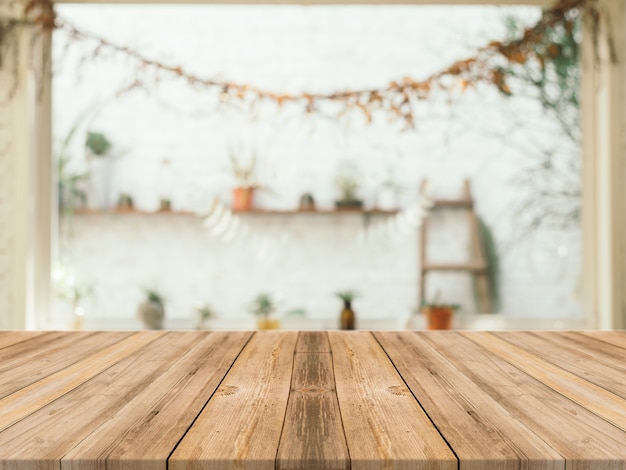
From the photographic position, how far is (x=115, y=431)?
0.84 m

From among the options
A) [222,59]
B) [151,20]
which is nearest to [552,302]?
[222,59]

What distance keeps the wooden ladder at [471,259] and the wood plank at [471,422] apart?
7.72ft

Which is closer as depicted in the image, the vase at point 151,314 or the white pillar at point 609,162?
the white pillar at point 609,162

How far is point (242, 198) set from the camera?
3639 millimetres

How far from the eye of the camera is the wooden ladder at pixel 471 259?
11.9ft

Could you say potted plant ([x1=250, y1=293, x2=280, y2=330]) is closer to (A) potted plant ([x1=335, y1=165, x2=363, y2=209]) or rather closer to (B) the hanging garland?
(A) potted plant ([x1=335, y1=165, x2=363, y2=209])

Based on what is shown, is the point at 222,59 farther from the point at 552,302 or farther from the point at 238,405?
the point at 238,405

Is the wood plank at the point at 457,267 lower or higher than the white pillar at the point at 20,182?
lower

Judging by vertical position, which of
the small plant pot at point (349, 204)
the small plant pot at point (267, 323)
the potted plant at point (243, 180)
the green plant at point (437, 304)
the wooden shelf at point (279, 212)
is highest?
the potted plant at point (243, 180)

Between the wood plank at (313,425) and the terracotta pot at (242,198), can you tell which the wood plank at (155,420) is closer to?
the wood plank at (313,425)

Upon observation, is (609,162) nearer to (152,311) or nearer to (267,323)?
(267,323)

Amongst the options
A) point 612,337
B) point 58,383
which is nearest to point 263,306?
point 612,337

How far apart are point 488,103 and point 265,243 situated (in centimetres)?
148

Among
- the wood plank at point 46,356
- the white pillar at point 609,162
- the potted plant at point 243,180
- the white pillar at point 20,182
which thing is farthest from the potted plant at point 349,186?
the wood plank at point 46,356
